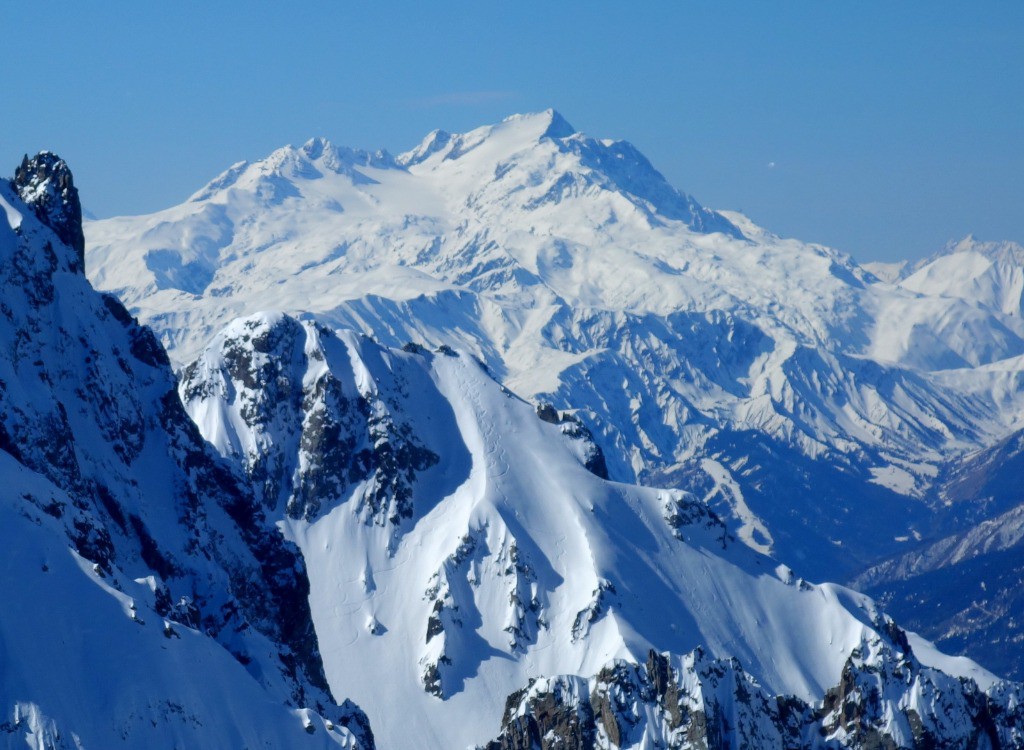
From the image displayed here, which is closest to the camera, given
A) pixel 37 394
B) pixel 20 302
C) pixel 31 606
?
pixel 31 606

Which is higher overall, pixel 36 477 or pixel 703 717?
pixel 36 477

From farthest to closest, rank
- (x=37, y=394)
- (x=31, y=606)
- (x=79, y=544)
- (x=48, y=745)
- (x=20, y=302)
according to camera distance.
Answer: (x=20, y=302), (x=37, y=394), (x=79, y=544), (x=31, y=606), (x=48, y=745)

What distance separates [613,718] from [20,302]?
8291 centimetres

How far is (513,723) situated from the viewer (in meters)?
198

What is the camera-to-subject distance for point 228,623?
182 meters

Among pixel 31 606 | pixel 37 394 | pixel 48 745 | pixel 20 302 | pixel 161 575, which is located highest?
pixel 20 302

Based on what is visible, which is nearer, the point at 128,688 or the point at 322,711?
the point at 128,688

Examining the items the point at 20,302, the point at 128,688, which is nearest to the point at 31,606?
the point at 128,688

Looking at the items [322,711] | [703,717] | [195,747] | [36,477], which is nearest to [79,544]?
[36,477]

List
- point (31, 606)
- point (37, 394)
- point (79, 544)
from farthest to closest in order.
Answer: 1. point (37, 394)
2. point (79, 544)
3. point (31, 606)

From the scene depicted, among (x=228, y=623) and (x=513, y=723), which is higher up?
(x=228, y=623)

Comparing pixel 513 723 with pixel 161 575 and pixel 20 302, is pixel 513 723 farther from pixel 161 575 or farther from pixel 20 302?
pixel 20 302

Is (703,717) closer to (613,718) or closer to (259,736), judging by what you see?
(613,718)

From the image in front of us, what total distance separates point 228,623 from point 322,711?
14117 mm
